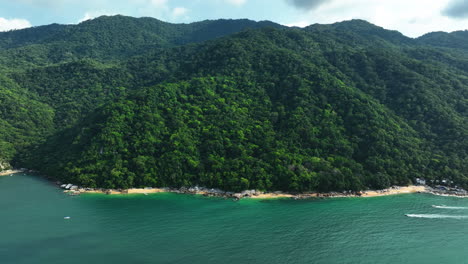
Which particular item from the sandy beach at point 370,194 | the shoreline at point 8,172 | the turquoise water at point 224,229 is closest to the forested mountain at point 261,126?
the sandy beach at point 370,194

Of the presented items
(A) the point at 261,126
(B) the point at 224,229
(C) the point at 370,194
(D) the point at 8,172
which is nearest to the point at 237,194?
(B) the point at 224,229

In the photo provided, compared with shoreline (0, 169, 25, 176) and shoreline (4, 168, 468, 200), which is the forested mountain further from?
shoreline (0, 169, 25, 176)

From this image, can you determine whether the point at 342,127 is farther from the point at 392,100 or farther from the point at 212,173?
the point at 212,173

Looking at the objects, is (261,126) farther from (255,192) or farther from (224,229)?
(224,229)

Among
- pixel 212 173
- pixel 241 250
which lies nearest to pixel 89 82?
pixel 212 173

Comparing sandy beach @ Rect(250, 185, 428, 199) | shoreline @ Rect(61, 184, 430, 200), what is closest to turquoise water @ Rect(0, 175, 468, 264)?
shoreline @ Rect(61, 184, 430, 200)
